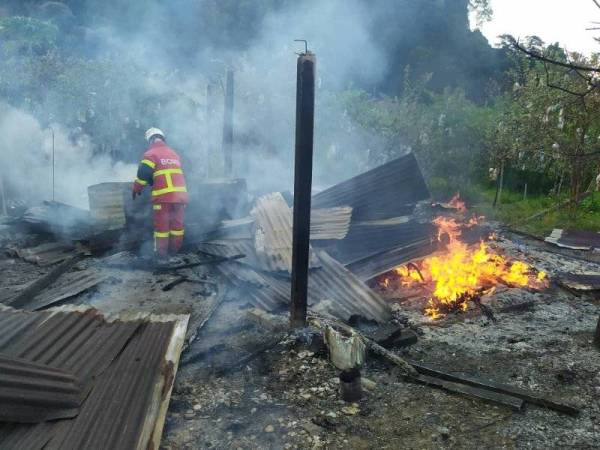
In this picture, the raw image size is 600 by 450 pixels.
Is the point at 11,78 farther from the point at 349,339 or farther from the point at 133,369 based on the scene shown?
the point at 349,339

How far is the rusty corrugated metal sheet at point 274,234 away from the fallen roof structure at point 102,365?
1.91 m

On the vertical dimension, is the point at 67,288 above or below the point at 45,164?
below

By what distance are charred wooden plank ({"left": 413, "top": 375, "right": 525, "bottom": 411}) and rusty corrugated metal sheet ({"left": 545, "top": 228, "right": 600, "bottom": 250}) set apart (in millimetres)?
5616

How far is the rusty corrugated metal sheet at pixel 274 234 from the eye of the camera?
237 inches

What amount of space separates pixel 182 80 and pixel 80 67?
3644mm

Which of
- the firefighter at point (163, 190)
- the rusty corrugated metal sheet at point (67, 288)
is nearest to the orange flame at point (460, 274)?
the firefighter at point (163, 190)

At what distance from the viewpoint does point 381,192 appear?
7.69 metres

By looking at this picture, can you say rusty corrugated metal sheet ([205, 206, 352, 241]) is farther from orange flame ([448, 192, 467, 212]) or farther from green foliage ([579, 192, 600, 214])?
green foliage ([579, 192, 600, 214])

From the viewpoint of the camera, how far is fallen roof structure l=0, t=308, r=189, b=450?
2.69 m

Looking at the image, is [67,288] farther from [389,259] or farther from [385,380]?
[389,259]

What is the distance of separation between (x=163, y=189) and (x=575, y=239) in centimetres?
751

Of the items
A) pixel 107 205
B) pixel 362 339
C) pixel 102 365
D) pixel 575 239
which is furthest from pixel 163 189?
pixel 575 239

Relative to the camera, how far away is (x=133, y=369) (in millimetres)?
3381

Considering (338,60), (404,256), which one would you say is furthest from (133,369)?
(338,60)
